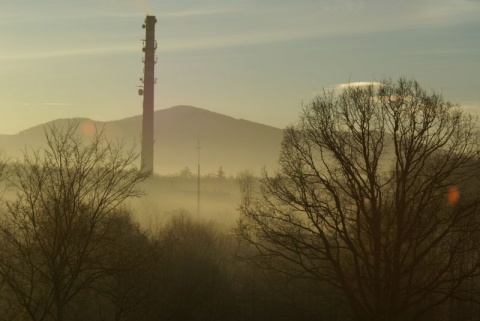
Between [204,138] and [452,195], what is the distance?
156 meters

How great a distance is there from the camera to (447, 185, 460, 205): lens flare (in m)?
22.7

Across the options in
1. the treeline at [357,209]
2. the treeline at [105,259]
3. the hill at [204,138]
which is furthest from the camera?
the hill at [204,138]

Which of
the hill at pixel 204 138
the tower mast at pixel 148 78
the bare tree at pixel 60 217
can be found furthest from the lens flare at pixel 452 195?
the hill at pixel 204 138

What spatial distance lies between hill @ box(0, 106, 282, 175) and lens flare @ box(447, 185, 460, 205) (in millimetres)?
125354

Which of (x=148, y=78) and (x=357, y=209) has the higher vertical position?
(x=148, y=78)

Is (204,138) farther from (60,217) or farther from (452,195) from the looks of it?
(60,217)

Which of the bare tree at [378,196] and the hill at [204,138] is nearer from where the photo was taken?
the bare tree at [378,196]

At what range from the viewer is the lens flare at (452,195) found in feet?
74.4

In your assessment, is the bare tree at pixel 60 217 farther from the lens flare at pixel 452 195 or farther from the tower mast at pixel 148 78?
the tower mast at pixel 148 78

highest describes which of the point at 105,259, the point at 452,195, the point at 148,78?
the point at 148,78

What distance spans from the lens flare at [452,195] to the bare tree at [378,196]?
0.03m

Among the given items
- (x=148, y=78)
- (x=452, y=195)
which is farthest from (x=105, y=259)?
(x=148, y=78)

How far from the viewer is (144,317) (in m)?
25.4

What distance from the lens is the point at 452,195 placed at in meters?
22.9
